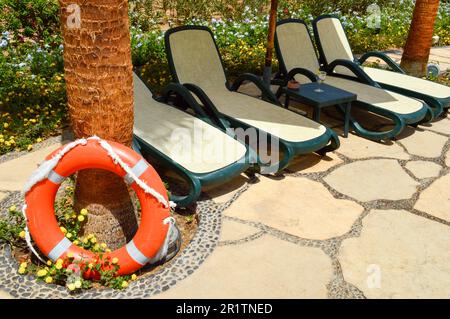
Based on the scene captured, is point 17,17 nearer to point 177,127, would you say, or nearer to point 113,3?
point 177,127

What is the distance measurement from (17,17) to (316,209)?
5864 mm

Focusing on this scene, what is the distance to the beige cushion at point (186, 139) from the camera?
3.60 m

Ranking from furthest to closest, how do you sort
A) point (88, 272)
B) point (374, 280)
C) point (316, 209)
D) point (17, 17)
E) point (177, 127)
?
point (17, 17), point (177, 127), point (316, 209), point (374, 280), point (88, 272)

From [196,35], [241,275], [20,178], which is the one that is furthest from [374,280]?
[196,35]

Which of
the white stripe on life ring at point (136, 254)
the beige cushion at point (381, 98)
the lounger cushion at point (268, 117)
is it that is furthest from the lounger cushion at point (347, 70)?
the white stripe on life ring at point (136, 254)

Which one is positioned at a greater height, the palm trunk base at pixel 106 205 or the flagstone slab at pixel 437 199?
the palm trunk base at pixel 106 205

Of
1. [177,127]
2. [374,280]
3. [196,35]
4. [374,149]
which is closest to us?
[374,280]

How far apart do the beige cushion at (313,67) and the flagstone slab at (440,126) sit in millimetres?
404

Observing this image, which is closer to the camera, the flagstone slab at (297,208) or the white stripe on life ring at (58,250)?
the white stripe on life ring at (58,250)

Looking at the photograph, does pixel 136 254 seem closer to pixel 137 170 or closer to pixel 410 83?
pixel 137 170

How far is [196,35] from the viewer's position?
5.34 meters

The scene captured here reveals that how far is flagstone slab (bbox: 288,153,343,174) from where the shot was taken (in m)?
4.24

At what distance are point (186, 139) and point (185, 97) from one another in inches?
26.4

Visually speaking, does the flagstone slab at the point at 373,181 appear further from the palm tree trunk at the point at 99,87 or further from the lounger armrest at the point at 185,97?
the palm tree trunk at the point at 99,87
